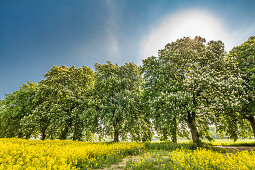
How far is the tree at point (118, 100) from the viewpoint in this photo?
18297 millimetres

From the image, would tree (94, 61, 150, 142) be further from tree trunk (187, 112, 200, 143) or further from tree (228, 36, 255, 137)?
tree (228, 36, 255, 137)

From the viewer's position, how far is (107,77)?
21766 millimetres

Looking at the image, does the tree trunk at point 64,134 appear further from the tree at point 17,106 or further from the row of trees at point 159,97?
the tree at point 17,106

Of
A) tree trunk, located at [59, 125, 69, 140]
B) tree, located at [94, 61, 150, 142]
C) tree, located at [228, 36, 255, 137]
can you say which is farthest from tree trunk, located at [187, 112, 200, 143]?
tree trunk, located at [59, 125, 69, 140]

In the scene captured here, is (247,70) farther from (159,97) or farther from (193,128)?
(159,97)

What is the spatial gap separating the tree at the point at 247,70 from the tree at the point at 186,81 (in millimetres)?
3165

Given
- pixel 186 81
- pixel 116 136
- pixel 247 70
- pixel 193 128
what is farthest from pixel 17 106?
pixel 247 70

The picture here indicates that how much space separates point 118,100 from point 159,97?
6.48 m

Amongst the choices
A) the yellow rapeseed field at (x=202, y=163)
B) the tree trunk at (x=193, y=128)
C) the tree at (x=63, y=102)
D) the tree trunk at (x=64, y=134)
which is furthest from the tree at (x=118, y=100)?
the yellow rapeseed field at (x=202, y=163)

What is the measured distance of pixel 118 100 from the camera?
1884 cm

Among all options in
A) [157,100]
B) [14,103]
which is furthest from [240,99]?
[14,103]

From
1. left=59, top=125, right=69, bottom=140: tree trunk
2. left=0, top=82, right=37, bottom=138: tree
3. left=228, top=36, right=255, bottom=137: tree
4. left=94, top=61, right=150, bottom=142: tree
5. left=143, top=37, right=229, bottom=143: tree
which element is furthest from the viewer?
left=0, top=82, right=37, bottom=138: tree

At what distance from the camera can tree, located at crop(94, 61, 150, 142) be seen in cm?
1830

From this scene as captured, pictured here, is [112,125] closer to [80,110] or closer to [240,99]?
[80,110]
